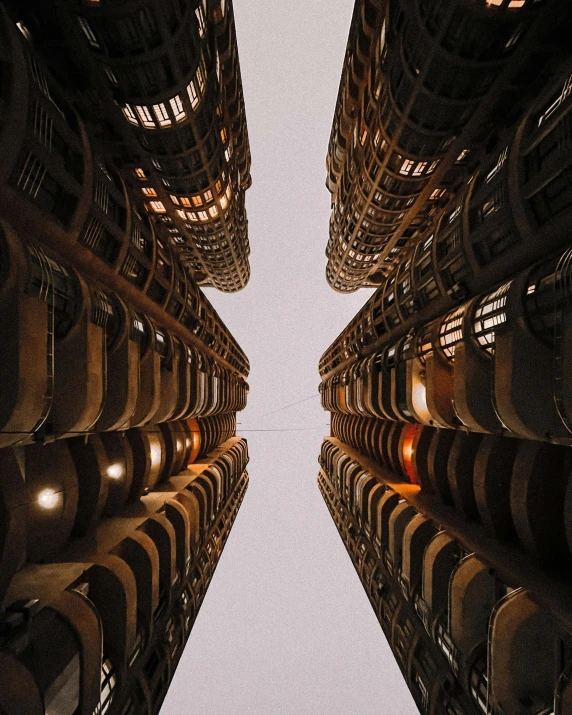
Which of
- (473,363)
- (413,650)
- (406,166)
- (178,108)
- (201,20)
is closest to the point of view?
(473,363)

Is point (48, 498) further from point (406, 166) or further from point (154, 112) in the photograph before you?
point (406, 166)

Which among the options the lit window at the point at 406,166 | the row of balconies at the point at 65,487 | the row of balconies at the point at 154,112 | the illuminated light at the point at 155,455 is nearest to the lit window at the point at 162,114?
the row of balconies at the point at 154,112

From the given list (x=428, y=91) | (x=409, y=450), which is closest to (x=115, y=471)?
(x=409, y=450)

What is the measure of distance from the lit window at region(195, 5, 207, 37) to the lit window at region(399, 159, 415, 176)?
20139 mm

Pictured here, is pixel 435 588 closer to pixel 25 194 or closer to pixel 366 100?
pixel 25 194

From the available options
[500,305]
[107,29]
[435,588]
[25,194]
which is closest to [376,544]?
[435,588]

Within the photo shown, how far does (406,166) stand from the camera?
3544 centimetres

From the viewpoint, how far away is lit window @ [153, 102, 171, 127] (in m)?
28.0

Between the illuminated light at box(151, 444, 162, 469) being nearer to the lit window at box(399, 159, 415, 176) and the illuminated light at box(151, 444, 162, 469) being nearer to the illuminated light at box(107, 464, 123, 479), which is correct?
the illuminated light at box(107, 464, 123, 479)

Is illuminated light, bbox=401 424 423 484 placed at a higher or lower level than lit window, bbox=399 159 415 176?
lower

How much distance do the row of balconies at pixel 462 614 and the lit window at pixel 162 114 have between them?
35543 mm

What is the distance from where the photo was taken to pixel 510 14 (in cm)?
2069

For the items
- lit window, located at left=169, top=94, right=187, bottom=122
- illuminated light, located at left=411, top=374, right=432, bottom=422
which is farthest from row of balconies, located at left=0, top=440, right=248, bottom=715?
lit window, located at left=169, top=94, right=187, bottom=122

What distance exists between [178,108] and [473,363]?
29737mm
